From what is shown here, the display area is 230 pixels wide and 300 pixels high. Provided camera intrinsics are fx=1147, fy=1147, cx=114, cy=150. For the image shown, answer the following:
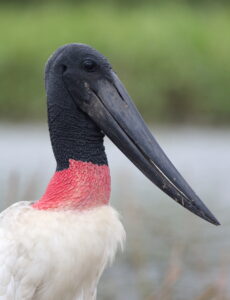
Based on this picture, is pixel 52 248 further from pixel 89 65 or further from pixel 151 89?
pixel 151 89

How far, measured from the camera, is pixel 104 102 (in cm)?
511

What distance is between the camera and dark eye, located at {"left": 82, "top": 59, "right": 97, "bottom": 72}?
506cm

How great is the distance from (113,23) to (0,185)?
913 cm

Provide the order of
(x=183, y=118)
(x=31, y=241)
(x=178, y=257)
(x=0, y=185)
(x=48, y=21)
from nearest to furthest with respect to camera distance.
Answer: (x=31, y=241)
(x=178, y=257)
(x=0, y=185)
(x=183, y=118)
(x=48, y=21)

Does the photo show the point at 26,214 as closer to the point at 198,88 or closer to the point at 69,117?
the point at 69,117

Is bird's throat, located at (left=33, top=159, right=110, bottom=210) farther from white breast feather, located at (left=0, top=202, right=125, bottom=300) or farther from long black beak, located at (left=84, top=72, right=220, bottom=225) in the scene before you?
long black beak, located at (left=84, top=72, right=220, bottom=225)

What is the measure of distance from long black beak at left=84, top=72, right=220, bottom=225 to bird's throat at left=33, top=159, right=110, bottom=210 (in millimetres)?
162

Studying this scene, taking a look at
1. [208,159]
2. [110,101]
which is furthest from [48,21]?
[110,101]

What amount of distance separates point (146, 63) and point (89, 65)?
12.5 m

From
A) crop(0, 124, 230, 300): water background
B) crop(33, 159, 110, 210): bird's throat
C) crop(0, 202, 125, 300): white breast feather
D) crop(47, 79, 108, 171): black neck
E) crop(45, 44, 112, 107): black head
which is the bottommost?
crop(0, 124, 230, 300): water background

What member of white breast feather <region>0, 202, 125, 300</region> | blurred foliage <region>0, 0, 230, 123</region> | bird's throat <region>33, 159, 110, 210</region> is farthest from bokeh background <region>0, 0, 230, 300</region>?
bird's throat <region>33, 159, 110, 210</region>

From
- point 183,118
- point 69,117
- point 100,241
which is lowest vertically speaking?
point 183,118

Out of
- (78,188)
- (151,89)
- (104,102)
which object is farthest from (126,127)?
(151,89)

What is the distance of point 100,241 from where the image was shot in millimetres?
5117
